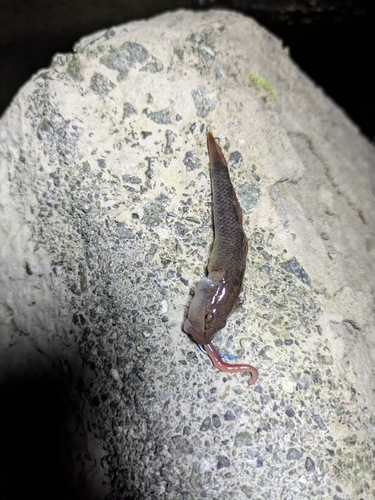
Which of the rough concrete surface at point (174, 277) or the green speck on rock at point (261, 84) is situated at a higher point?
the green speck on rock at point (261, 84)

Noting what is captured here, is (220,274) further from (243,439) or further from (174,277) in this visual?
(243,439)

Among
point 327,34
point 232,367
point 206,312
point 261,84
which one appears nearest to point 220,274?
point 206,312

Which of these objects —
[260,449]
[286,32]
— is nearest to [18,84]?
[286,32]

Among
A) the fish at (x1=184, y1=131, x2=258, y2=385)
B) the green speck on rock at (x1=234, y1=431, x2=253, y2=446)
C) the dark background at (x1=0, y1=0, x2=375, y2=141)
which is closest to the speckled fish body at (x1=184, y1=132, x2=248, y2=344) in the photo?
the fish at (x1=184, y1=131, x2=258, y2=385)

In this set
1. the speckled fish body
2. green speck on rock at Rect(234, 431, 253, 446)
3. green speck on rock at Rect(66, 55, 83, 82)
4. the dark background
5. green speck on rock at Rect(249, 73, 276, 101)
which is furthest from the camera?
the dark background

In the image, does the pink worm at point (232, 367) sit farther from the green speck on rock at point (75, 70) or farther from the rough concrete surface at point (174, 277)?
the green speck on rock at point (75, 70)

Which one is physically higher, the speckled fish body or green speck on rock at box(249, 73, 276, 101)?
green speck on rock at box(249, 73, 276, 101)

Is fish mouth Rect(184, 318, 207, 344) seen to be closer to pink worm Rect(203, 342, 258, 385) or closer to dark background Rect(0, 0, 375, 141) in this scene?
pink worm Rect(203, 342, 258, 385)

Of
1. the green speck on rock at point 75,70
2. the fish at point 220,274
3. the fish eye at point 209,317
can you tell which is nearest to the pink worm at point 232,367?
the fish at point 220,274
